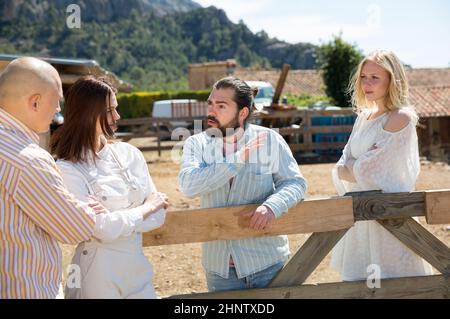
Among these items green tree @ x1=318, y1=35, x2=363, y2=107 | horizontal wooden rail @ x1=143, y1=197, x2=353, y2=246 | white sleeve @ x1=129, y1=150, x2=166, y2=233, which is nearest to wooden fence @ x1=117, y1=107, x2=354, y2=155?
green tree @ x1=318, y1=35, x2=363, y2=107

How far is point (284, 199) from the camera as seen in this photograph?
8.55 feet

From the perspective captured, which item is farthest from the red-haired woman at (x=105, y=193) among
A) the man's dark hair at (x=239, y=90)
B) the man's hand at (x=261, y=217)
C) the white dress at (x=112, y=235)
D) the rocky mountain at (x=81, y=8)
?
the rocky mountain at (x=81, y=8)

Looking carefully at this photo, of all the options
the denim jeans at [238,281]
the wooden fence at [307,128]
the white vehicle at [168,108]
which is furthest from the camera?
the white vehicle at [168,108]

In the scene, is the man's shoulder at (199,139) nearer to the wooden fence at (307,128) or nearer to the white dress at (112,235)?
the white dress at (112,235)

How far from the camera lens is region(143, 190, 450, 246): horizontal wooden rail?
2625 mm

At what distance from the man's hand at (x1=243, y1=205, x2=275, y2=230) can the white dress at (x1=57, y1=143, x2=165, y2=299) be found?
436mm

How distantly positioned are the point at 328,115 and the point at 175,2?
18652 centimetres

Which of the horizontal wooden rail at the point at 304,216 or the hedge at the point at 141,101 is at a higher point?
the horizontal wooden rail at the point at 304,216

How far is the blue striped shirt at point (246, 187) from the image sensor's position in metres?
2.63

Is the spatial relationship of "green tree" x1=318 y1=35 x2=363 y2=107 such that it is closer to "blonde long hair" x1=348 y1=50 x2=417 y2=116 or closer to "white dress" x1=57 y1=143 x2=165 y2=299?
"blonde long hair" x1=348 y1=50 x2=417 y2=116

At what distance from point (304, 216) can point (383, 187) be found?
51 centimetres

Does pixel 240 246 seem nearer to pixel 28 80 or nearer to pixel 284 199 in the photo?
pixel 284 199

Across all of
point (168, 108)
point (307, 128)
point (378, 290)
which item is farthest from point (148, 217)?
point (168, 108)
